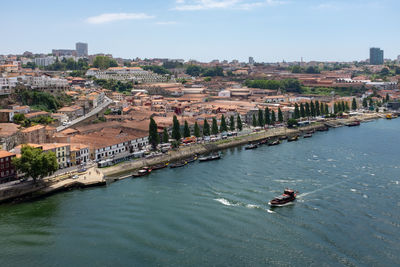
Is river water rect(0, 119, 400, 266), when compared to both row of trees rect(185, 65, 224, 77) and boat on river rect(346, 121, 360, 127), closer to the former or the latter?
boat on river rect(346, 121, 360, 127)

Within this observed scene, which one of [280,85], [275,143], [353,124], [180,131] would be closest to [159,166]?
[180,131]

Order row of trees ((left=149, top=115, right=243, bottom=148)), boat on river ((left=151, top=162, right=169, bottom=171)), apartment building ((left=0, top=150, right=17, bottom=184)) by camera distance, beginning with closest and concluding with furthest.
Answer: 1. apartment building ((left=0, top=150, right=17, bottom=184))
2. boat on river ((left=151, top=162, right=169, bottom=171))
3. row of trees ((left=149, top=115, right=243, bottom=148))

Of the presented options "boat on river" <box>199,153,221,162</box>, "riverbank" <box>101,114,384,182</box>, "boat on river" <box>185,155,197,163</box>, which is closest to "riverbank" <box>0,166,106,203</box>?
"riverbank" <box>101,114,384,182</box>

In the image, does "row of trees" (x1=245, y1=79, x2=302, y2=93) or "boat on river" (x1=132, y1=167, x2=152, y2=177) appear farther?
"row of trees" (x1=245, y1=79, x2=302, y2=93)

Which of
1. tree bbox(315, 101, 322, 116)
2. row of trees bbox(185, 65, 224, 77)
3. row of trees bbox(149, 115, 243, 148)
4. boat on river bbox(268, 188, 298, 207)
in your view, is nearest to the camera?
boat on river bbox(268, 188, 298, 207)

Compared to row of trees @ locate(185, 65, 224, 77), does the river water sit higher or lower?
lower

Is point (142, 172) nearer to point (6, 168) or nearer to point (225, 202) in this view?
point (225, 202)

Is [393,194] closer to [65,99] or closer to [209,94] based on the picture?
[65,99]
